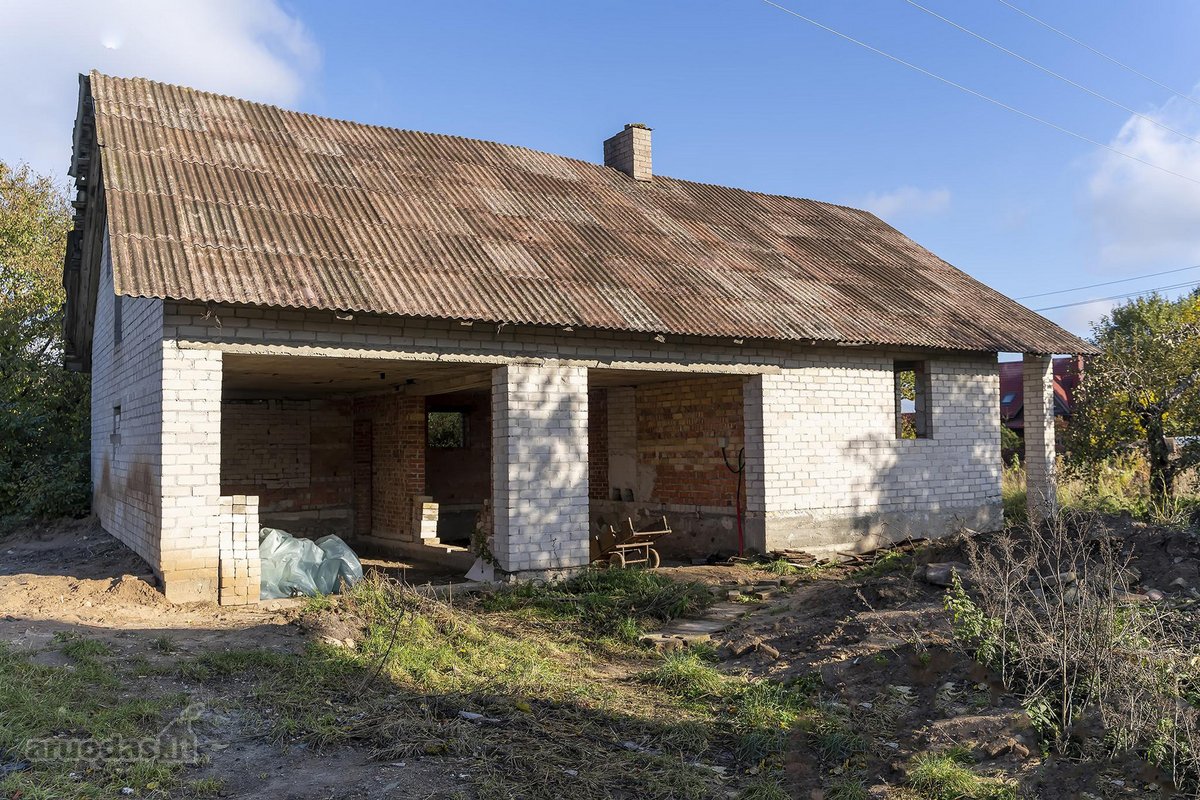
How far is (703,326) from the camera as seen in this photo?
1110 centimetres

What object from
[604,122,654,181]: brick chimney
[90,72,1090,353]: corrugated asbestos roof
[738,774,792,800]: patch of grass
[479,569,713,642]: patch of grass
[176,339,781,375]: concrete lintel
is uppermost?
[604,122,654,181]: brick chimney

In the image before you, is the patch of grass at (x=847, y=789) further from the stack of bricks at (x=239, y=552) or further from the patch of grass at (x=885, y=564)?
the stack of bricks at (x=239, y=552)

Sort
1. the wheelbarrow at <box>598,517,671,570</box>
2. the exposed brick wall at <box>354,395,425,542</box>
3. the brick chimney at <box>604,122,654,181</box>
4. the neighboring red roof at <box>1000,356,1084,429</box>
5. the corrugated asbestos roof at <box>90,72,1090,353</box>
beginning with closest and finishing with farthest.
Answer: the corrugated asbestos roof at <box>90,72,1090,353</box> → the wheelbarrow at <box>598,517,671,570</box> → the exposed brick wall at <box>354,395,425,542</box> → the brick chimney at <box>604,122,654,181</box> → the neighboring red roof at <box>1000,356,1084,429</box>

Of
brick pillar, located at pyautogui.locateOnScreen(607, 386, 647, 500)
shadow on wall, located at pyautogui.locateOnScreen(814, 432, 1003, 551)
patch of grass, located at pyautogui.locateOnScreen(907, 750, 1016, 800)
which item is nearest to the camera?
patch of grass, located at pyautogui.locateOnScreen(907, 750, 1016, 800)

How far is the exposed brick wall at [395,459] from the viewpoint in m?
14.3

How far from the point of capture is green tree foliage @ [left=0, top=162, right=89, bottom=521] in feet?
54.9

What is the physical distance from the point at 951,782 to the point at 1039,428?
452 inches

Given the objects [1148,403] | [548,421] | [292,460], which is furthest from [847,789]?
[1148,403]

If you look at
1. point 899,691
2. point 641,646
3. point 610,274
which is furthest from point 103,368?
point 899,691

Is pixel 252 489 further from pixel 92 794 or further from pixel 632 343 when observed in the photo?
pixel 92 794

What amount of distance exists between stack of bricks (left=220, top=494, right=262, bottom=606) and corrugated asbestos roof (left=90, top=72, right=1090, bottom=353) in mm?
2079

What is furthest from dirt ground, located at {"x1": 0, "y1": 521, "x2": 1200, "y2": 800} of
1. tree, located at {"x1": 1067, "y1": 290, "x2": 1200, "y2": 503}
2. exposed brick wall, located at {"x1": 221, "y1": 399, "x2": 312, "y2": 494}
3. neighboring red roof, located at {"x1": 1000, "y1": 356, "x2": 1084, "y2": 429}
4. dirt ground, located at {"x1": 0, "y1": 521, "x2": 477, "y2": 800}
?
neighboring red roof, located at {"x1": 1000, "y1": 356, "x2": 1084, "y2": 429}

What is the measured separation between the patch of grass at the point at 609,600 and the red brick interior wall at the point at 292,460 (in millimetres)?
6725

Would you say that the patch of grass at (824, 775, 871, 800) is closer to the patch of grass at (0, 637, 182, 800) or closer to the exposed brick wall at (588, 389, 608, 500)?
the patch of grass at (0, 637, 182, 800)
